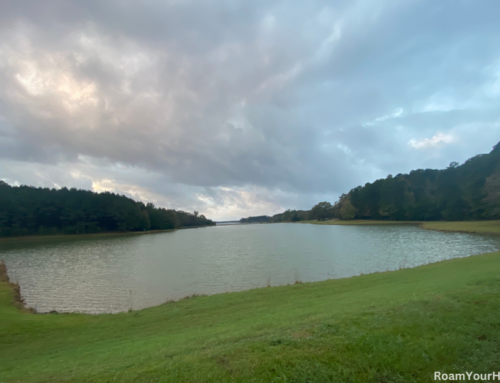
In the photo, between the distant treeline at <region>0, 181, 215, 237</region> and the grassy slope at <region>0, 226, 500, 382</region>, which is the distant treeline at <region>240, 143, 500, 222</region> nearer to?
the grassy slope at <region>0, 226, 500, 382</region>

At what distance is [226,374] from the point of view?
16.7 ft

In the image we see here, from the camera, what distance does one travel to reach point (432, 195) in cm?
11494

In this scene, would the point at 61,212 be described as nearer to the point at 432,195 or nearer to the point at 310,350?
the point at 310,350

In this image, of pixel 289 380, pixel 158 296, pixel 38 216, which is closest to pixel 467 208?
pixel 158 296

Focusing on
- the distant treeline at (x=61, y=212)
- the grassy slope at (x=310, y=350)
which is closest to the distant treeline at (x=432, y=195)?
the grassy slope at (x=310, y=350)

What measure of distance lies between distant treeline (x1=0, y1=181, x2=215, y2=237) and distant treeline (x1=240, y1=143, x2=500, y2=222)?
11066 centimetres

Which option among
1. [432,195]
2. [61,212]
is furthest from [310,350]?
[432,195]

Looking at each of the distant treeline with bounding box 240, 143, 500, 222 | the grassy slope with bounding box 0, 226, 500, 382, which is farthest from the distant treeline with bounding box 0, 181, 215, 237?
the distant treeline with bounding box 240, 143, 500, 222

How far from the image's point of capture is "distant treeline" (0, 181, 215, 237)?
86.7 meters

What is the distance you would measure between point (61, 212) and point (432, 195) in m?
143

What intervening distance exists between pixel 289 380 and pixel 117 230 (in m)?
128

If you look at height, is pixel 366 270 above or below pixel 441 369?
below

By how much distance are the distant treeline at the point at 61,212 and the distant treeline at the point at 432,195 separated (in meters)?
111

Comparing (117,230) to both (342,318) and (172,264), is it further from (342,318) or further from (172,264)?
(342,318)
